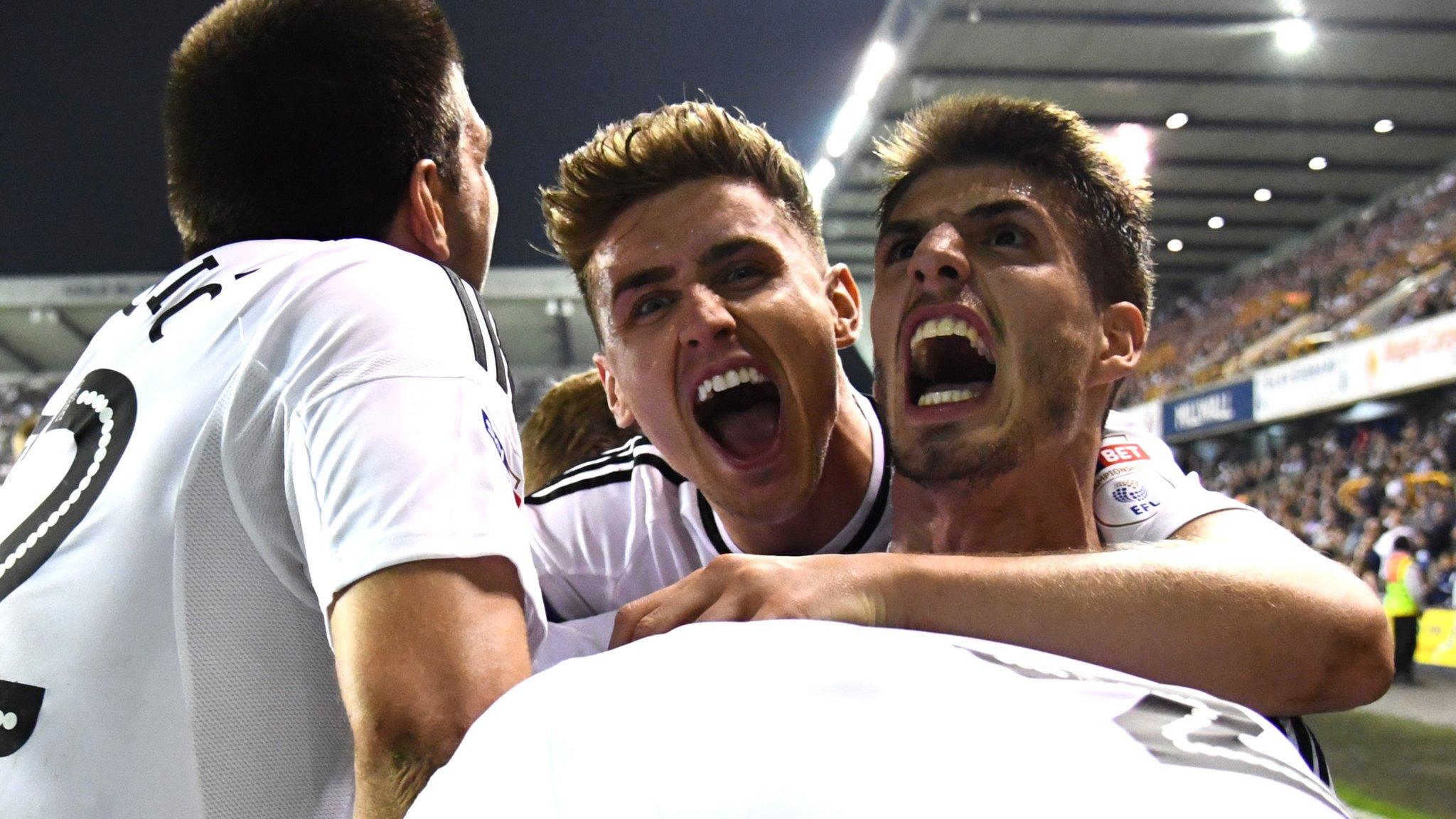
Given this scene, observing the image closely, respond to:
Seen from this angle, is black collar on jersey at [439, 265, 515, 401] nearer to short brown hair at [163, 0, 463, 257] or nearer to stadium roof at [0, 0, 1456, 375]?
short brown hair at [163, 0, 463, 257]

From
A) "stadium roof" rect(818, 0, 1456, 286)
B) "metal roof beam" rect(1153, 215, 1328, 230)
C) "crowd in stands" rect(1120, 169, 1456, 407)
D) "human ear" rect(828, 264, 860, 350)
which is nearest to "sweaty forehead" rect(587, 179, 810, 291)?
"human ear" rect(828, 264, 860, 350)

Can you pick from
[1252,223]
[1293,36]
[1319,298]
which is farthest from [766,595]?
[1252,223]

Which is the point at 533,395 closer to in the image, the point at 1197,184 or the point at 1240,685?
the point at 1197,184

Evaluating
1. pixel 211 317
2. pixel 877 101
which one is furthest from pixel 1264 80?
pixel 211 317

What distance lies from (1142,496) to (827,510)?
2.22 ft

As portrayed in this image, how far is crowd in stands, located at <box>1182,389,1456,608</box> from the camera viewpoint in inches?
562

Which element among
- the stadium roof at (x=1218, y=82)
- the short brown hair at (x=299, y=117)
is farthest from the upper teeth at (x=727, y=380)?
the stadium roof at (x=1218, y=82)

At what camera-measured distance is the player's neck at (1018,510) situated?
2.16 m

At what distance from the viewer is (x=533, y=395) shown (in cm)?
2445

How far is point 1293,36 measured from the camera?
1795cm

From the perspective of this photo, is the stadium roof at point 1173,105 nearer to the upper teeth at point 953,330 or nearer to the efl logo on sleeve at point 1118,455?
the efl logo on sleeve at point 1118,455

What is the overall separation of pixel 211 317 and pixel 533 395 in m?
23.3

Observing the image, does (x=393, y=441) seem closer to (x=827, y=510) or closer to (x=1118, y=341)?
(x=827, y=510)

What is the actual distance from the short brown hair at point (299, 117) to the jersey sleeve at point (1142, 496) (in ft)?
5.00
